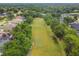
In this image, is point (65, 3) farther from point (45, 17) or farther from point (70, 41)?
point (70, 41)

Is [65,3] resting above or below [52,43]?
above

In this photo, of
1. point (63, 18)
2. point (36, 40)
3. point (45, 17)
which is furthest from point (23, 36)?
point (63, 18)

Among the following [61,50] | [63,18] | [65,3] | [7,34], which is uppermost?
[65,3]

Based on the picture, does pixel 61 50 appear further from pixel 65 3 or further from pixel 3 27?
pixel 3 27

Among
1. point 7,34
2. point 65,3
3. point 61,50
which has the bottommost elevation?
point 61,50

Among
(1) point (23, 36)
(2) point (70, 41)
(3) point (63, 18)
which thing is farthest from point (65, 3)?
(1) point (23, 36)

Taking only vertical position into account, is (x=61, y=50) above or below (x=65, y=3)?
below
